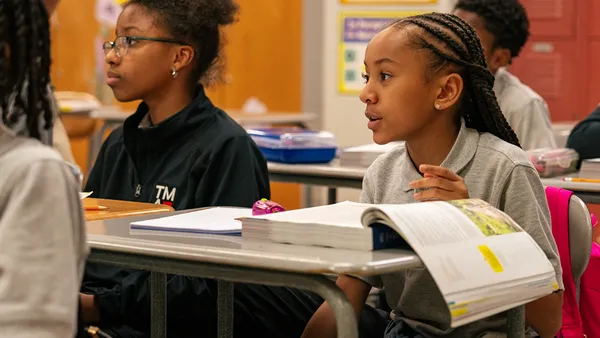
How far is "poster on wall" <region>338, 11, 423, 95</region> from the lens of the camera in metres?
6.57

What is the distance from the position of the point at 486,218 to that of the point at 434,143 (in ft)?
1.41

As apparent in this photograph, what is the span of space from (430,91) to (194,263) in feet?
2.19

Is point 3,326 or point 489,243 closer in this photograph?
point 3,326

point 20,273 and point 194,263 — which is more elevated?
point 20,273

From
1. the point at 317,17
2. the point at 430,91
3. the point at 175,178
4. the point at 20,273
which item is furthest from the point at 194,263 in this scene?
the point at 317,17

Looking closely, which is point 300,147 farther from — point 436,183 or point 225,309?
point 436,183

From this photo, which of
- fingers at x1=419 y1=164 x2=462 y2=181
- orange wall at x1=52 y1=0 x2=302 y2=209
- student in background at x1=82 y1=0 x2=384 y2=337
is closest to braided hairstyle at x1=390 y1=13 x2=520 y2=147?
fingers at x1=419 y1=164 x2=462 y2=181

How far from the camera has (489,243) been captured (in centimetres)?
156

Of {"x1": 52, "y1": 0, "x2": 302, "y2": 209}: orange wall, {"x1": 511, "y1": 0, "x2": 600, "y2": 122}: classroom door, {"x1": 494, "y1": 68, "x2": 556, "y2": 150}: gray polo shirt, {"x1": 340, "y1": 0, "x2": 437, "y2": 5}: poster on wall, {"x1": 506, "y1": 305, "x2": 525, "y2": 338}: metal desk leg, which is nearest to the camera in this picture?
{"x1": 506, "y1": 305, "x2": 525, "y2": 338}: metal desk leg

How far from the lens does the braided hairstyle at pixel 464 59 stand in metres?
2.00

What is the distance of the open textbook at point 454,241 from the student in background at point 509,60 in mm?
2061

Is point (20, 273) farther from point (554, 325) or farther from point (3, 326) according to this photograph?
point (554, 325)

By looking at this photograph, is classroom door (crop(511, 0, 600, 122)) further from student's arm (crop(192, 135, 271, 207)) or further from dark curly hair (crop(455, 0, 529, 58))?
student's arm (crop(192, 135, 271, 207))

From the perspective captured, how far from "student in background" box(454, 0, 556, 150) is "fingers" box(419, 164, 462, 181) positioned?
1899 mm
